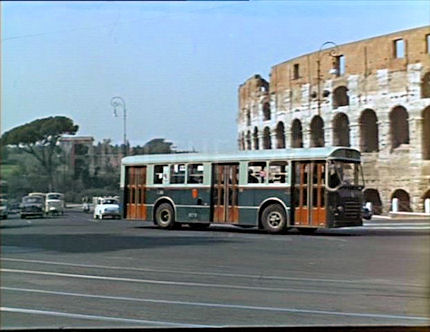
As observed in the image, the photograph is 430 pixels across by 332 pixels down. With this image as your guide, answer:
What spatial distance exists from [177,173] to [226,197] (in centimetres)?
50

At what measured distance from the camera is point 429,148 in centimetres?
684

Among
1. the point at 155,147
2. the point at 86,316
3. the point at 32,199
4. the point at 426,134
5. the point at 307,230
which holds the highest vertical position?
the point at 426,134

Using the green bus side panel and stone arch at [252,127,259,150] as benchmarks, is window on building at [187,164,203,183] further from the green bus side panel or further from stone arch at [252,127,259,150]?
stone arch at [252,127,259,150]

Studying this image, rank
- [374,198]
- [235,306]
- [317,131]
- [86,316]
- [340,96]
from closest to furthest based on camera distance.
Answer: [86,316]
[235,306]
[317,131]
[374,198]
[340,96]

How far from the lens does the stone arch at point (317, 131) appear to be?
6.91m

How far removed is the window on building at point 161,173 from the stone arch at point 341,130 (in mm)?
1774

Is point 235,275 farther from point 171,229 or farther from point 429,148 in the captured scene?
point 429,148

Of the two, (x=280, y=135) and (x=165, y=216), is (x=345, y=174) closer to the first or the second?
(x=280, y=135)

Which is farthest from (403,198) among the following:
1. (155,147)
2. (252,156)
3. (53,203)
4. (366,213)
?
(53,203)

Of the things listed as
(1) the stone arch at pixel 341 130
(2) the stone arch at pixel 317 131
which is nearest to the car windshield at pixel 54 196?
(2) the stone arch at pixel 317 131

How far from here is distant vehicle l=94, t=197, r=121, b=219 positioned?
19.0 feet

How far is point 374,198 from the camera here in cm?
746

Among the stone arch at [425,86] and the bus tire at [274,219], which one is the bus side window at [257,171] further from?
the stone arch at [425,86]

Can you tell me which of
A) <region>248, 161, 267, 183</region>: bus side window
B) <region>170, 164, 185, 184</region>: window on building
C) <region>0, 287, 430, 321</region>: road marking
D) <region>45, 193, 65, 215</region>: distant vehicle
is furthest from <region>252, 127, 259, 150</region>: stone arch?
<region>45, 193, 65, 215</region>: distant vehicle
